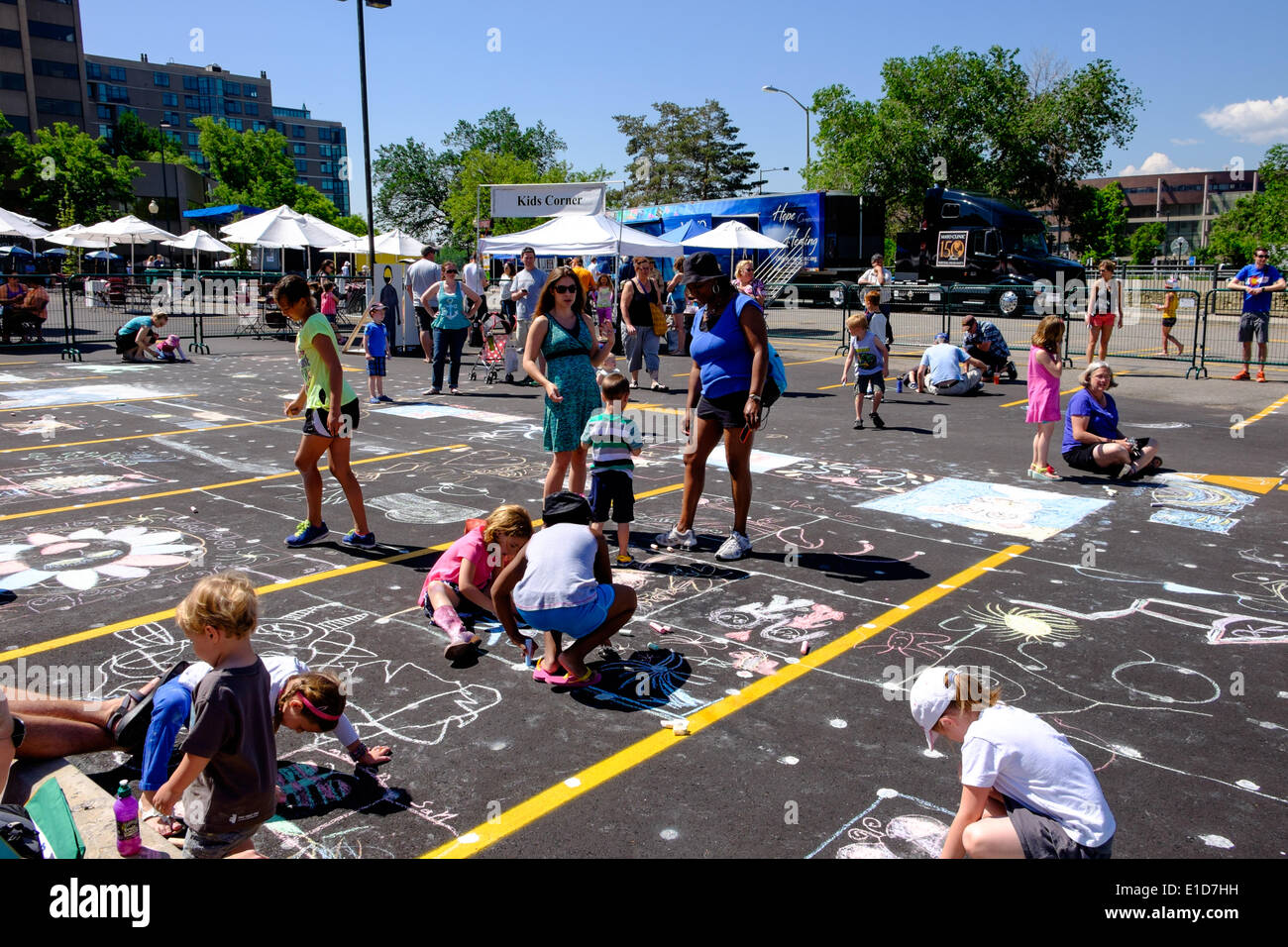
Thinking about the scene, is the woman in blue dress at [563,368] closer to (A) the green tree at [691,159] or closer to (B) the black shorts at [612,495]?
(B) the black shorts at [612,495]

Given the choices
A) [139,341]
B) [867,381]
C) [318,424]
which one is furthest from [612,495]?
[139,341]

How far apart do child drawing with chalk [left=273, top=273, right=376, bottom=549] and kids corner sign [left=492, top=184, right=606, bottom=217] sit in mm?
14560

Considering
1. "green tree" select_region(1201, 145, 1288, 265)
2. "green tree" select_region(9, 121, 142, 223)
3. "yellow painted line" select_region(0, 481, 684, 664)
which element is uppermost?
"green tree" select_region(9, 121, 142, 223)

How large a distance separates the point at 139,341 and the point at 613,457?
14.7m

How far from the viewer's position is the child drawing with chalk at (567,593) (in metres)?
4.52

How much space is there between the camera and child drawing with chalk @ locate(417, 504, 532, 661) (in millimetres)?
4891

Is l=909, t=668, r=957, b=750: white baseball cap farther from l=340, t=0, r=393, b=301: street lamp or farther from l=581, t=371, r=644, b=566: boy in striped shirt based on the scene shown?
l=340, t=0, r=393, b=301: street lamp

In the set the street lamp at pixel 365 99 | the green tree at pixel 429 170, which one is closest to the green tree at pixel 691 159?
the green tree at pixel 429 170

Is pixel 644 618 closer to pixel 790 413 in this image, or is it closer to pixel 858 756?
pixel 858 756

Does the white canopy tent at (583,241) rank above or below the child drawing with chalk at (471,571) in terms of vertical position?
above

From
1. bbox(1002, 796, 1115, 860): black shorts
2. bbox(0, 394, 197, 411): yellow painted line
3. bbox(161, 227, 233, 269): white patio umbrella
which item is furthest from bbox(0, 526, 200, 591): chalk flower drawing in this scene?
bbox(161, 227, 233, 269): white patio umbrella

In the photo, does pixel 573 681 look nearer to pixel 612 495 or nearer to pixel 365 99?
pixel 612 495

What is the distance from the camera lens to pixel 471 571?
A: 5.20 metres

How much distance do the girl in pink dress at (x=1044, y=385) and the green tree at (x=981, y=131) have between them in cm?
3958
